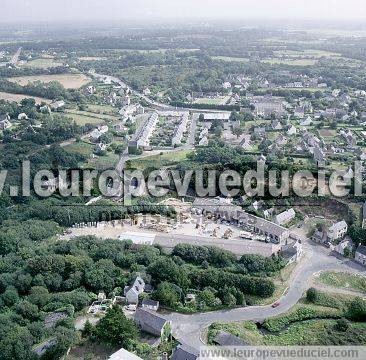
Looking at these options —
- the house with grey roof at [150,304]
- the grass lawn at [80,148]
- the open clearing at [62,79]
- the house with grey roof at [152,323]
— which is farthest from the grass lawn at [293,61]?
the house with grey roof at [152,323]

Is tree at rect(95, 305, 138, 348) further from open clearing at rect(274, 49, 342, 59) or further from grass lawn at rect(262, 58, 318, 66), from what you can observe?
open clearing at rect(274, 49, 342, 59)

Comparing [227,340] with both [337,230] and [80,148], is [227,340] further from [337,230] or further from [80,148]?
[80,148]

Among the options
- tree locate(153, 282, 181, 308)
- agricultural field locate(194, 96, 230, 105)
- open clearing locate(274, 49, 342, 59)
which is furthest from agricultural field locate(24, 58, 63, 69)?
tree locate(153, 282, 181, 308)

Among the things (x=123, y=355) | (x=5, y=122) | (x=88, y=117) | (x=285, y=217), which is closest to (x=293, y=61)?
(x=88, y=117)

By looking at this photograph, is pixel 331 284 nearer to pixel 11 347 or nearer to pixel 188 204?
pixel 188 204

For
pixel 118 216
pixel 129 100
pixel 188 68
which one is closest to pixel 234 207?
pixel 118 216
